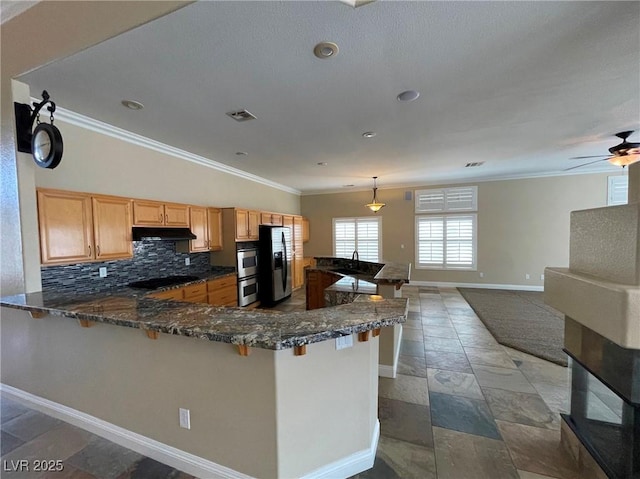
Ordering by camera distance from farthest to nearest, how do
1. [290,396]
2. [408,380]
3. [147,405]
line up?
[408,380]
[147,405]
[290,396]

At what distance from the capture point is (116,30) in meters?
1.70

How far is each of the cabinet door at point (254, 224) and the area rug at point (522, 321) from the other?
4491 millimetres

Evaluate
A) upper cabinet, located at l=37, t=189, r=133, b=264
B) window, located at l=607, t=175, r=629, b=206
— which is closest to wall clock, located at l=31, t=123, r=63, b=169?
upper cabinet, located at l=37, t=189, r=133, b=264

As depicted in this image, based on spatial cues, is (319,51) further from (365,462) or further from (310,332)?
(365,462)

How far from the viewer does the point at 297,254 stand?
7.27 meters

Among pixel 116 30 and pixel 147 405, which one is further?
pixel 147 405

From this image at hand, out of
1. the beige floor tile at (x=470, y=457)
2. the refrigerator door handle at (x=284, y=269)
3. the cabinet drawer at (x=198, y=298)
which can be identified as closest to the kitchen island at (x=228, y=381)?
the beige floor tile at (x=470, y=457)

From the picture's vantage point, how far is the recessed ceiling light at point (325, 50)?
1.83 meters

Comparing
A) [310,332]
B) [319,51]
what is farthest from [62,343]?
[319,51]

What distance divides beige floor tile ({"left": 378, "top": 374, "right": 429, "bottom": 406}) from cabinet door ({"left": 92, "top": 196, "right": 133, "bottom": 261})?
11.2ft

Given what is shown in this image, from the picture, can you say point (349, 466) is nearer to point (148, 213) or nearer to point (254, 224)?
point (148, 213)

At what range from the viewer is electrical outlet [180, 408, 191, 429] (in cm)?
171

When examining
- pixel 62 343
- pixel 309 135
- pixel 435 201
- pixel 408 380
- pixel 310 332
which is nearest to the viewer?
pixel 310 332

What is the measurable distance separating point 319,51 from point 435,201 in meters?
6.32
